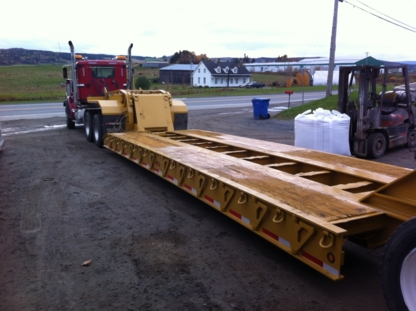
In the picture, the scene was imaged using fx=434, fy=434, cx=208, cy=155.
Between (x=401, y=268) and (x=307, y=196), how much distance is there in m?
1.59

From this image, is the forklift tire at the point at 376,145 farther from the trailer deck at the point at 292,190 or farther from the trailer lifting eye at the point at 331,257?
the trailer lifting eye at the point at 331,257

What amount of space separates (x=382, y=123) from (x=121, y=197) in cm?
721

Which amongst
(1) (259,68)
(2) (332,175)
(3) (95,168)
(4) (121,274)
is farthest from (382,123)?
(1) (259,68)

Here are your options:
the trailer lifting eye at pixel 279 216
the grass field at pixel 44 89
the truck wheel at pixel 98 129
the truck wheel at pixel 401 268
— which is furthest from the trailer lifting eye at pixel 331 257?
the grass field at pixel 44 89

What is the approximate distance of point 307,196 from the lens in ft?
15.2

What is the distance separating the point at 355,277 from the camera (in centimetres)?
436

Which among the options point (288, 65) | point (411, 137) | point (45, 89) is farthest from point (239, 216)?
point (288, 65)

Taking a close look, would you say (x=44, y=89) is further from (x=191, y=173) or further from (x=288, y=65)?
(x=288, y=65)

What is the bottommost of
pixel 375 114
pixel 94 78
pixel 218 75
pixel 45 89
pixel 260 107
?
pixel 45 89

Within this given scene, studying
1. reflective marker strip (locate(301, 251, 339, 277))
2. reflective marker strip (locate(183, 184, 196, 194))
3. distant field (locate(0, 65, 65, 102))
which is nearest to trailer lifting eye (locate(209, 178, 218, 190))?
reflective marker strip (locate(183, 184, 196, 194))

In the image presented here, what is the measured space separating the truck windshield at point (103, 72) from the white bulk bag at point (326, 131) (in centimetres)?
708

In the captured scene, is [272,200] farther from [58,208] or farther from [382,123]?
[382,123]

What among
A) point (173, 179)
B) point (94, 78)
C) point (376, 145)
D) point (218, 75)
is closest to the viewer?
point (173, 179)

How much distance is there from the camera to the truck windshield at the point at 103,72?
1458 centimetres
